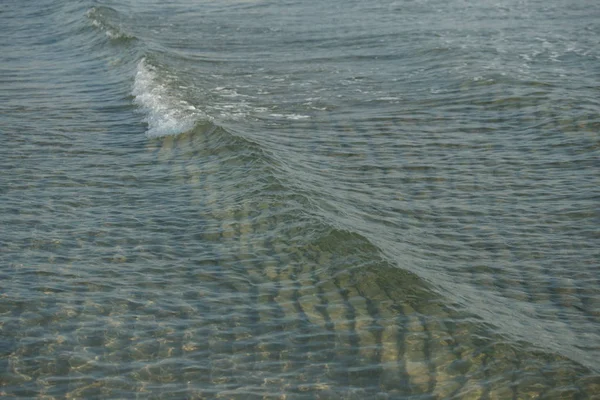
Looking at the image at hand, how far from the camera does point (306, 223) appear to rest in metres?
10.4

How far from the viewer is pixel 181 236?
10414 millimetres

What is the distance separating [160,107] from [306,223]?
21.4 feet

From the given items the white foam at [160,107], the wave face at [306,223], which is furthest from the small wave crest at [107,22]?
the white foam at [160,107]

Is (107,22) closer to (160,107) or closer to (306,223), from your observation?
(160,107)

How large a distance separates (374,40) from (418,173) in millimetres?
10235

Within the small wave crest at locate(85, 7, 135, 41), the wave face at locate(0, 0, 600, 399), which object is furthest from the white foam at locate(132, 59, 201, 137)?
the small wave crest at locate(85, 7, 135, 41)

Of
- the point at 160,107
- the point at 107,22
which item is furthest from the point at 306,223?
the point at 107,22

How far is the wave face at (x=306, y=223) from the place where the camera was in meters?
7.69

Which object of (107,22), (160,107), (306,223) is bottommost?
(306,223)

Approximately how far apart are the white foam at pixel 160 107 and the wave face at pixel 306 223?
9cm

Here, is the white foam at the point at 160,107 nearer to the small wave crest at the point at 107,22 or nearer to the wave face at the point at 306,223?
the wave face at the point at 306,223

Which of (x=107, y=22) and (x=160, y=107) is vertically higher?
(x=107, y=22)

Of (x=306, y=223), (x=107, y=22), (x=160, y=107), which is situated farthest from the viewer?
(x=107, y=22)

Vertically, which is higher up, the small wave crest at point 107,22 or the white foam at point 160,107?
the small wave crest at point 107,22
